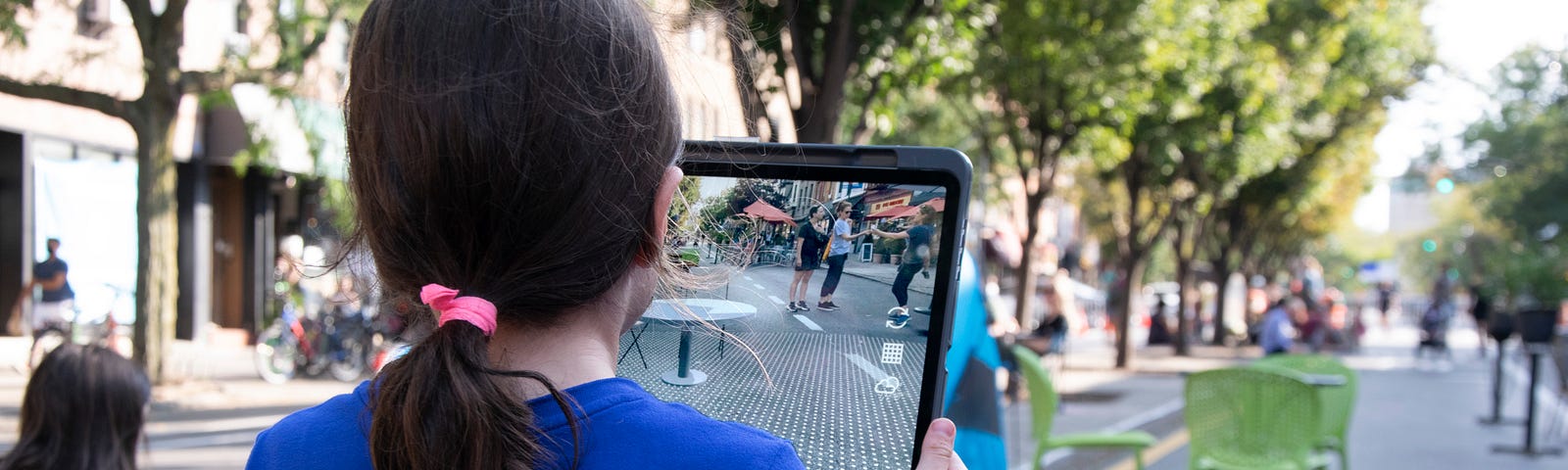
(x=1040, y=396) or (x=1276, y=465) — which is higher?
(x=1040, y=396)

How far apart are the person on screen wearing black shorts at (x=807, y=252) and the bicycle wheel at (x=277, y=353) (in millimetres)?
14543

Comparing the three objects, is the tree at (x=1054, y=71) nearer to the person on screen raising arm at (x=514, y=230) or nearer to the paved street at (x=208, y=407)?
the paved street at (x=208, y=407)

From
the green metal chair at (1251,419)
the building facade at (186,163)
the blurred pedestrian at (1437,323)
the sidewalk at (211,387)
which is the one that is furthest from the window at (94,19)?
the blurred pedestrian at (1437,323)

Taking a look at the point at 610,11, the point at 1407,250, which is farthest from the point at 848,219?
the point at 1407,250

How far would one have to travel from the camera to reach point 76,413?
2.96 m

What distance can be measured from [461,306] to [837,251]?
1.30ft

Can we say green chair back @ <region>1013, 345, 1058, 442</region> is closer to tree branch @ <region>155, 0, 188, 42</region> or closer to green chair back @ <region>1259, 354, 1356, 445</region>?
green chair back @ <region>1259, 354, 1356, 445</region>

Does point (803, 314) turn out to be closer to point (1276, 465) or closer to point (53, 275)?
point (1276, 465)

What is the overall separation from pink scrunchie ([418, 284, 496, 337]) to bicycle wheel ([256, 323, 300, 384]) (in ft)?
48.0

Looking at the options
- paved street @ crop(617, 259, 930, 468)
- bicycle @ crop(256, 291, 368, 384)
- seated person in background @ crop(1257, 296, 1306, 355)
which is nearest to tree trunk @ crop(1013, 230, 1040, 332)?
seated person in background @ crop(1257, 296, 1306, 355)

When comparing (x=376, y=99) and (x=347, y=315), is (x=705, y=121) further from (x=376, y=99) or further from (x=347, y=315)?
(x=347, y=315)

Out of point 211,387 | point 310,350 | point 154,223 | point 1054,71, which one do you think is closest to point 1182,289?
point 1054,71

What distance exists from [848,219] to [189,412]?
11.6 m

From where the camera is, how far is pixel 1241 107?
779 inches
